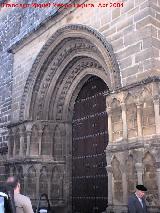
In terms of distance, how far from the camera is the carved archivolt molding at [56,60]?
6426 mm

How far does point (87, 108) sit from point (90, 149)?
918 mm

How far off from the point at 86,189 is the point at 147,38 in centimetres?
342

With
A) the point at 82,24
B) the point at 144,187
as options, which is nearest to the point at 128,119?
the point at 144,187

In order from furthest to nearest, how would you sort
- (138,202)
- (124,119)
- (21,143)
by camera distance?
1. (21,143)
2. (124,119)
3. (138,202)

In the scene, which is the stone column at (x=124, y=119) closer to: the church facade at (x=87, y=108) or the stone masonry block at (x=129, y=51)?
the church facade at (x=87, y=108)

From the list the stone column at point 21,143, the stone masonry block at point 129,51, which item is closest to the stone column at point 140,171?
the stone masonry block at point 129,51

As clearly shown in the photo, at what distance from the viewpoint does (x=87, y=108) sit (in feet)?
23.6

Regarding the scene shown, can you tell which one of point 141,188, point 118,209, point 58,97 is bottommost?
point 118,209

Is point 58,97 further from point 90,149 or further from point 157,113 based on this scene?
point 157,113

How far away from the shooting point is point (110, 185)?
505cm

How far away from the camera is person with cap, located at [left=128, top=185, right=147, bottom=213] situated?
13.7 ft

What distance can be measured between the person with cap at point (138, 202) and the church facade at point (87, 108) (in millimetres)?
204

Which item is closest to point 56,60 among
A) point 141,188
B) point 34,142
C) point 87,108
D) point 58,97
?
point 58,97

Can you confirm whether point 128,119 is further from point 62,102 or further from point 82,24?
point 62,102
